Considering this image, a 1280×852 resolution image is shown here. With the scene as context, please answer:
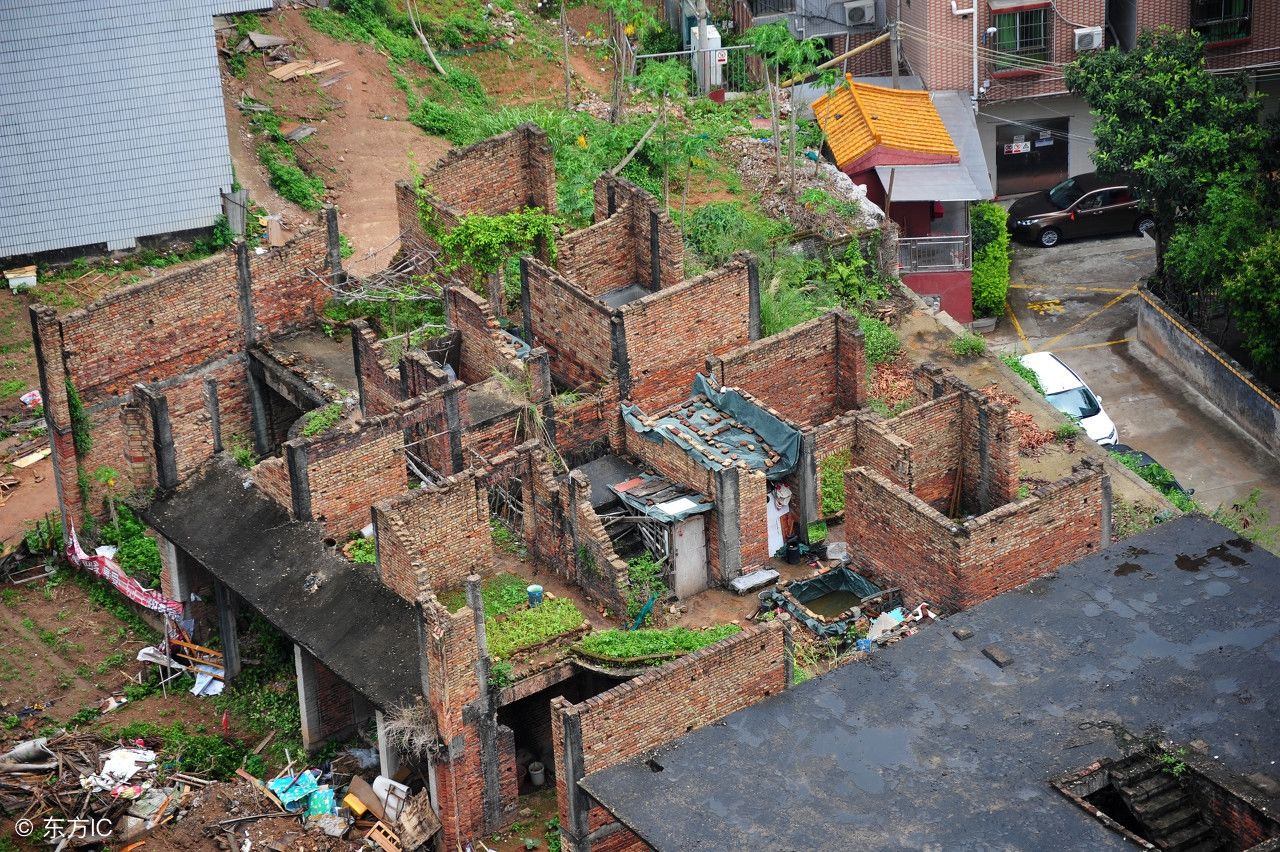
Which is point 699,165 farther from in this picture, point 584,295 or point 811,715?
point 811,715

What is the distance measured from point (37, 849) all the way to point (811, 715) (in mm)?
15008

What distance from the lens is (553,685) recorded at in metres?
41.7

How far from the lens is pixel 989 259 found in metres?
57.9

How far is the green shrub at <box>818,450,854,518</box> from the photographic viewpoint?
45812 millimetres

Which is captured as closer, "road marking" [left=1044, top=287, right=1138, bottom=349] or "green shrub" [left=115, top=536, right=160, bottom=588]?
"green shrub" [left=115, top=536, right=160, bottom=588]

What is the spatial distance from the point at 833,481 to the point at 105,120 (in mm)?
20192

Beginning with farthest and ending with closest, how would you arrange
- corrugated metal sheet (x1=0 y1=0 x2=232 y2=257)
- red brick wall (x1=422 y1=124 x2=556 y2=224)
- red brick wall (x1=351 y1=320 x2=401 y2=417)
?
red brick wall (x1=422 y1=124 x2=556 y2=224) → corrugated metal sheet (x1=0 y1=0 x2=232 y2=257) → red brick wall (x1=351 y1=320 x2=401 y2=417)

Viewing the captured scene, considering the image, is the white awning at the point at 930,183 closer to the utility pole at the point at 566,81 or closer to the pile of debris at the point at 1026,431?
the pile of debris at the point at 1026,431

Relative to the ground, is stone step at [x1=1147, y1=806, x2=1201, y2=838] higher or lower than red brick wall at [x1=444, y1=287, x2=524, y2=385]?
lower

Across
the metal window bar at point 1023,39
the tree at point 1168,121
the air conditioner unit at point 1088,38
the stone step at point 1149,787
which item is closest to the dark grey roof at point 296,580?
the stone step at point 1149,787

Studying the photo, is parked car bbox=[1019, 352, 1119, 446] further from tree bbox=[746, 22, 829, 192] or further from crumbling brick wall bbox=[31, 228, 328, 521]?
crumbling brick wall bbox=[31, 228, 328, 521]

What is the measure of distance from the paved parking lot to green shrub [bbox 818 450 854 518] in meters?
10.1

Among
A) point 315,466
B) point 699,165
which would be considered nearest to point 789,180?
point 699,165

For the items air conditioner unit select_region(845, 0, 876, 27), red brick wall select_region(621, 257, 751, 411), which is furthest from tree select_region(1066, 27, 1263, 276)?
red brick wall select_region(621, 257, 751, 411)
